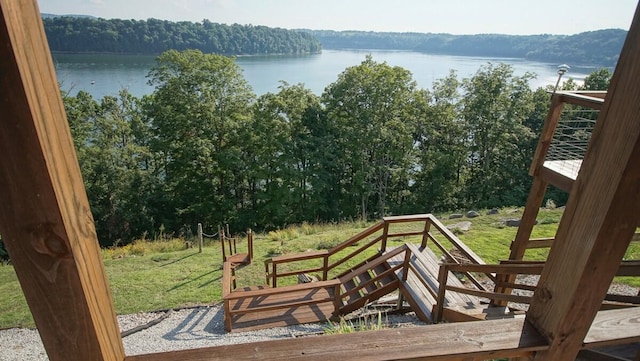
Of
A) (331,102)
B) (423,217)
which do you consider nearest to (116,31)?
(423,217)

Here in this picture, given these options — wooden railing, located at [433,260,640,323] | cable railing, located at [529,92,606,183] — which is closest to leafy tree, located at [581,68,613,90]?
cable railing, located at [529,92,606,183]

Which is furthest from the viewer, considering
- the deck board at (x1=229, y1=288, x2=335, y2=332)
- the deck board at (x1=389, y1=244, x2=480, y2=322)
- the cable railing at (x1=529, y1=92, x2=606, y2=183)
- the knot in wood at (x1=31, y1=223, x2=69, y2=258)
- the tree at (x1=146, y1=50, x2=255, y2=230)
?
the tree at (x1=146, y1=50, x2=255, y2=230)

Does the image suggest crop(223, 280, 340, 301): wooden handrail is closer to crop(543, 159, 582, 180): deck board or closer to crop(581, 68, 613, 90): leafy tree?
crop(543, 159, 582, 180): deck board

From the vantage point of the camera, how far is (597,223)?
38.2 inches

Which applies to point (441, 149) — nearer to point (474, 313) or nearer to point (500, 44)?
point (474, 313)

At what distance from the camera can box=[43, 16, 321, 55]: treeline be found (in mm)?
5053

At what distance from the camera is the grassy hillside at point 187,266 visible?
294 inches

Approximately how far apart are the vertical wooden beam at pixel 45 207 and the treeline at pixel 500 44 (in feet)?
8.53

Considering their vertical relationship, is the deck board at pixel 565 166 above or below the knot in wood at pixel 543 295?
below

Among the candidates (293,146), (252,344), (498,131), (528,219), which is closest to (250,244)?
(528,219)

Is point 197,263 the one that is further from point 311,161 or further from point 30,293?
point 311,161

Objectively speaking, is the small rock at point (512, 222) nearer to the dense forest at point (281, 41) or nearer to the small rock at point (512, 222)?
the small rock at point (512, 222)

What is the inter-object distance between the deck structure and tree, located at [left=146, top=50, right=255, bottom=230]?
2085 cm

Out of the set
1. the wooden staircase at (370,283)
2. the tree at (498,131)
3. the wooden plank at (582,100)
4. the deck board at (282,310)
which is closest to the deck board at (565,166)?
the wooden plank at (582,100)
